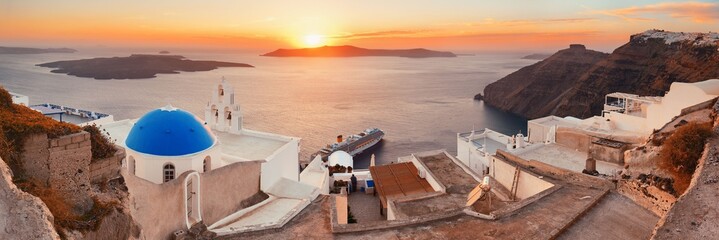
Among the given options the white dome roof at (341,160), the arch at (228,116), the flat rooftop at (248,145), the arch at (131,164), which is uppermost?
the arch at (228,116)

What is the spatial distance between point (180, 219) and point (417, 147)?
37175 mm

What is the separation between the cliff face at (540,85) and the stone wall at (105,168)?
73433 millimetres

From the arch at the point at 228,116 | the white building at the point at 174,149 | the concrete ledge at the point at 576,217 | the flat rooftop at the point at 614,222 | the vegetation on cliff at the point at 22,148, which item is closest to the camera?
the vegetation on cliff at the point at 22,148

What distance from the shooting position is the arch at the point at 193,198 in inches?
531

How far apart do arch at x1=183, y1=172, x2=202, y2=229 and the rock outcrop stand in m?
7.54

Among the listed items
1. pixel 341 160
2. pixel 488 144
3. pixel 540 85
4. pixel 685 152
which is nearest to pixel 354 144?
pixel 341 160

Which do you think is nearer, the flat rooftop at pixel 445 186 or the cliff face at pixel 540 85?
the flat rooftop at pixel 445 186

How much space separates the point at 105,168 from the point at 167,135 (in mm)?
6218

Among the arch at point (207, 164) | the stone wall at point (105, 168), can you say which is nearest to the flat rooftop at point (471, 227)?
the stone wall at point (105, 168)

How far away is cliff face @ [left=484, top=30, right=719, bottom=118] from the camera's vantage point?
182 feet

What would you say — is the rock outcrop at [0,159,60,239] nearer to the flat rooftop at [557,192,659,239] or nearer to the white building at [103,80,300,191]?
the white building at [103,80,300,191]

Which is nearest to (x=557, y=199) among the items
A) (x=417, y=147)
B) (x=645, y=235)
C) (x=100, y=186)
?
(x=645, y=235)

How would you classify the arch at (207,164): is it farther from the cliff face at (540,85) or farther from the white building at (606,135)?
the cliff face at (540,85)

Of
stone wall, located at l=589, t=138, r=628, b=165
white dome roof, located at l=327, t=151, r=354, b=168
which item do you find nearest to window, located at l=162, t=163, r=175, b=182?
stone wall, located at l=589, t=138, r=628, b=165
